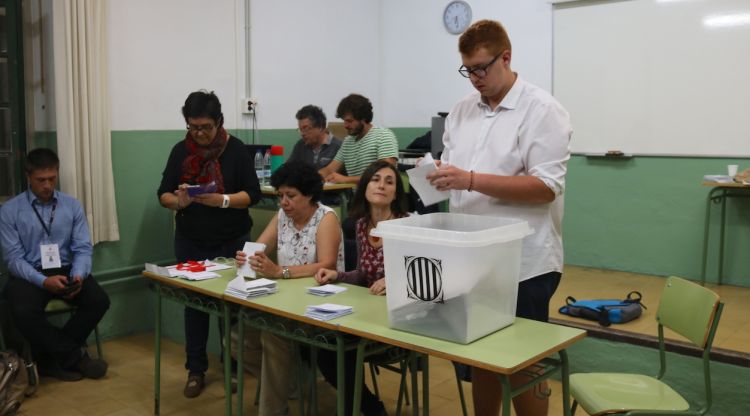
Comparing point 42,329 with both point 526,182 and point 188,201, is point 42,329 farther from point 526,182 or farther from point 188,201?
point 526,182

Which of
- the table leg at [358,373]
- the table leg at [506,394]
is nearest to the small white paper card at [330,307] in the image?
the table leg at [358,373]

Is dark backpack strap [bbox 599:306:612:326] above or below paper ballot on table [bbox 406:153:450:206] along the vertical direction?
below

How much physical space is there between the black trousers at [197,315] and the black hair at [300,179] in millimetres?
645

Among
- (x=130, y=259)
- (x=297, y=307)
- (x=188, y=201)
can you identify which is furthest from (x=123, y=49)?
(x=297, y=307)

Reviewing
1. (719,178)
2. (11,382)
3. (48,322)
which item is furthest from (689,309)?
(48,322)

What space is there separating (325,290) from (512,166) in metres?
0.94

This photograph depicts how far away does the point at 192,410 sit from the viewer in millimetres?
3346

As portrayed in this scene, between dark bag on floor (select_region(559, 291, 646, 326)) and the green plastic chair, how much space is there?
1.16m

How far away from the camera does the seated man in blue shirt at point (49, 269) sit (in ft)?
12.0

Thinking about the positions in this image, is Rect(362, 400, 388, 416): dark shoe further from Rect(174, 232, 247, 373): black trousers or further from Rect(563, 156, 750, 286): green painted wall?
Rect(563, 156, 750, 286): green painted wall

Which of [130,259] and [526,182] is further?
[130,259]

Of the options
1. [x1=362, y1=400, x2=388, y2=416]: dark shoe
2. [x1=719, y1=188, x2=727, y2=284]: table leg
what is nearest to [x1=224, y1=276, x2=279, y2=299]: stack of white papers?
[x1=362, y1=400, x2=388, y2=416]: dark shoe

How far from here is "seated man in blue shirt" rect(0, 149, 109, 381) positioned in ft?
12.0

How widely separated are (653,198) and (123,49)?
410 centimetres
